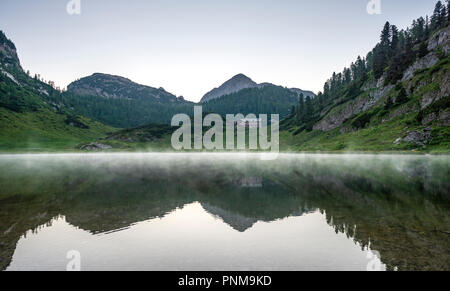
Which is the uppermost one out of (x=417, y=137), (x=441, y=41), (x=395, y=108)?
(x=441, y=41)

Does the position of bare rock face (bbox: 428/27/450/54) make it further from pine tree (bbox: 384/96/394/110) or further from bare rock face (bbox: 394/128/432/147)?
bare rock face (bbox: 394/128/432/147)

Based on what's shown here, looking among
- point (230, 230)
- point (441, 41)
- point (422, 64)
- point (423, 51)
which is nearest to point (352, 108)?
point (422, 64)

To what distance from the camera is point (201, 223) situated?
Answer: 56.6 feet

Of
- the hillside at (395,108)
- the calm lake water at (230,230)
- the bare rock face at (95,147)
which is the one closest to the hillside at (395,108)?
the hillside at (395,108)

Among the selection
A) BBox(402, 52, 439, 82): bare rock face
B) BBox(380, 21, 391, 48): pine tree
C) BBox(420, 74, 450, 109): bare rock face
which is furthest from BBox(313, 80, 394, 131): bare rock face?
BBox(380, 21, 391, 48): pine tree

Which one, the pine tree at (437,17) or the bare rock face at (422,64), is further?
the pine tree at (437,17)

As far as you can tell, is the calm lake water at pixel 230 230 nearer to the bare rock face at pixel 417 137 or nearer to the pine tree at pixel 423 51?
the bare rock face at pixel 417 137

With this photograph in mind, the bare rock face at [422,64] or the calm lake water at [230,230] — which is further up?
the bare rock face at [422,64]

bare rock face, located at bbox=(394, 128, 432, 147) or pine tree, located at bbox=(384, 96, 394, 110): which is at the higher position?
pine tree, located at bbox=(384, 96, 394, 110)

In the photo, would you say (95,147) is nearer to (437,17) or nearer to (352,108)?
(352,108)

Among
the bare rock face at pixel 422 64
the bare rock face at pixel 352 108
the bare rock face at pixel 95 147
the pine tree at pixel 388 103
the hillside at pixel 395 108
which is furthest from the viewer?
the bare rock face at pixel 95 147

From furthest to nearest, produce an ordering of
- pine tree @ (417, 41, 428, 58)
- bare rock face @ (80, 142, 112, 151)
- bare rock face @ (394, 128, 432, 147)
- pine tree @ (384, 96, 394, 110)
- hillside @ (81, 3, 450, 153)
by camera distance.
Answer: bare rock face @ (80, 142, 112, 151) → pine tree @ (417, 41, 428, 58) → pine tree @ (384, 96, 394, 110) → hillside @ (81, 3, 450, 153) → bare rock face @ (394, 128, 432, 147)

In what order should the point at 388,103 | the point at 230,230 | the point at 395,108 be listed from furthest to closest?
1. the point at 388,103
2. the point at 395,108
3. the point at 230,230
